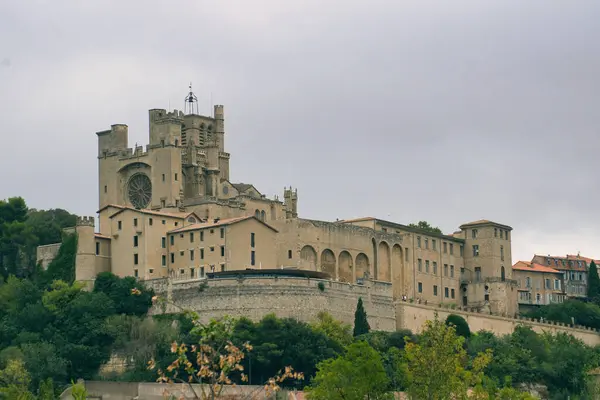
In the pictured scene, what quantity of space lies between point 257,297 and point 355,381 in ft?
77.8

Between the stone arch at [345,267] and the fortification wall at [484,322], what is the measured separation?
4069mm

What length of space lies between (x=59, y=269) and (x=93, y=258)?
89.8 inches

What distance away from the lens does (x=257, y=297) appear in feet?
262

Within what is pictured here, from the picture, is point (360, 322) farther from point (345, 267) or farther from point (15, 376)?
point (15, 376)

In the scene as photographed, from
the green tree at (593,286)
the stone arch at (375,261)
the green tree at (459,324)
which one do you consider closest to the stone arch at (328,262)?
the stone arch at (375,261)

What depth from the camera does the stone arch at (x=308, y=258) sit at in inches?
3433

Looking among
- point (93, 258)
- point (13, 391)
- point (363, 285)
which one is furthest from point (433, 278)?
point (13, 391)

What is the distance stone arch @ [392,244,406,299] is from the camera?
306ft

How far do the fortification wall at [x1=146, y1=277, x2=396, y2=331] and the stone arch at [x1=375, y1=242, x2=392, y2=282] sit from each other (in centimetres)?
920

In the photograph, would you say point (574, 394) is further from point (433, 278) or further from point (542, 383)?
point (433, 278)

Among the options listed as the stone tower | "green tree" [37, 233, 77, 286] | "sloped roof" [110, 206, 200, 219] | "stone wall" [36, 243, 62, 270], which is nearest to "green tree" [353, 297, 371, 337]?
"sloped roof" [110, 206, 200, 219]

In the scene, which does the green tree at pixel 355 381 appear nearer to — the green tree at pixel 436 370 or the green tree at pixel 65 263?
the green tree at pixel 436 370

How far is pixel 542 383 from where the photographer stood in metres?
81.7

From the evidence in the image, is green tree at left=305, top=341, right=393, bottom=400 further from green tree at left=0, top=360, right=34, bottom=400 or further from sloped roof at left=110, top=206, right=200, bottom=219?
sloped roof at left=110, top=206, right=200, bottom=219
